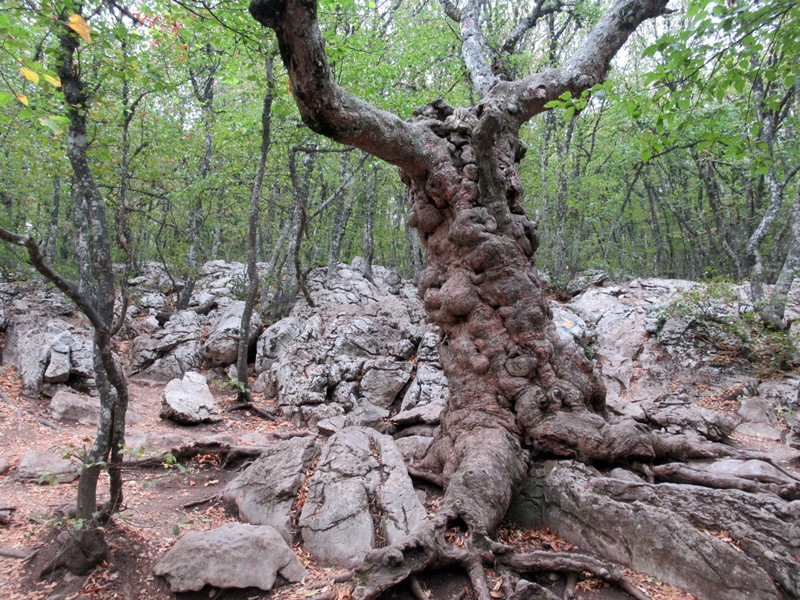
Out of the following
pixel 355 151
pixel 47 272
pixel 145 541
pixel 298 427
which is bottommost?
pixel 298 427

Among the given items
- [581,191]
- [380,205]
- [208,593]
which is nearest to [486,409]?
[208,593]

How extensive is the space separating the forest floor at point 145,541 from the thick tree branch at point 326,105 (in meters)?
3.66

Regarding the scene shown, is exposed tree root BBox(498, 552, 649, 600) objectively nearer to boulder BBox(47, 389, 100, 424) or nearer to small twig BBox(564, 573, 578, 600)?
small twig BBox(564, 573, 578, 600)

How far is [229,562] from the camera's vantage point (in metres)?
3.44

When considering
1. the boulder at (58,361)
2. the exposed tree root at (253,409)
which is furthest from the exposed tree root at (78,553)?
the boulder at (58,361)

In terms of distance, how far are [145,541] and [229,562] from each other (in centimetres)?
105

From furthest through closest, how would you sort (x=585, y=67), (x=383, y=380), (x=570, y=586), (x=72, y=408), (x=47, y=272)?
(x=383, y=380) → (x=72, y=408) → (x=585, y=67) → (x=570, y=586) → (x=47, y=272)

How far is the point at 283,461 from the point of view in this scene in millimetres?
5199

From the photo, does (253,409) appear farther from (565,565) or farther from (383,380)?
(565,565)

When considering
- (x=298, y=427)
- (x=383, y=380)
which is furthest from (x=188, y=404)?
Answer: (x=383, y=380)

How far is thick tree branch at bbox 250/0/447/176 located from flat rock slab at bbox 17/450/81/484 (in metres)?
5.04

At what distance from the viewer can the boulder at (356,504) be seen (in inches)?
158

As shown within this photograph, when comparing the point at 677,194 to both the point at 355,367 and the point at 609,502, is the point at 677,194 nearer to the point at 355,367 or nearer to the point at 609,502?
the point at 355,367

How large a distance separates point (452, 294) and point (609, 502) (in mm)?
2725
